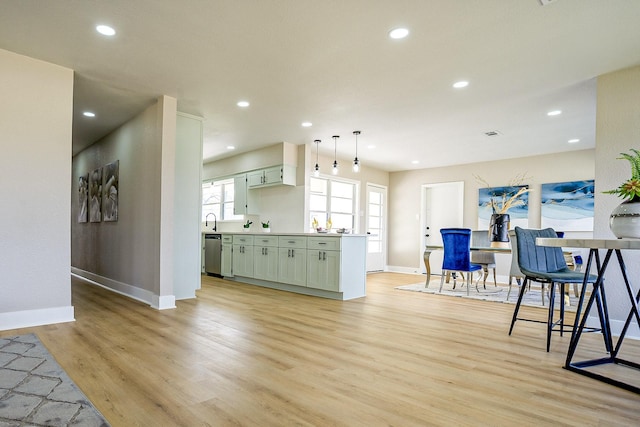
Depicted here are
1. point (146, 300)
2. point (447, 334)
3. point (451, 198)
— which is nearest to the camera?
point (447, 334)

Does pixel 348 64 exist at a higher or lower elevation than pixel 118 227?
higher

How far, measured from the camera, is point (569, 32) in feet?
8.92

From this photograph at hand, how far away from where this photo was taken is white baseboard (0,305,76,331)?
3156 mm

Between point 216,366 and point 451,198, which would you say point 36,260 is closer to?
point 216,366

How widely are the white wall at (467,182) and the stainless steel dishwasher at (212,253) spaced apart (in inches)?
163

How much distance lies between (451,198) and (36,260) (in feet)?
23.8

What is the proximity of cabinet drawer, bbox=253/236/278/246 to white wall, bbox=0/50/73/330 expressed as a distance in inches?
109

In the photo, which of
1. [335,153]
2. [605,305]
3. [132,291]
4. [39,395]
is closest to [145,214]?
[132,291]

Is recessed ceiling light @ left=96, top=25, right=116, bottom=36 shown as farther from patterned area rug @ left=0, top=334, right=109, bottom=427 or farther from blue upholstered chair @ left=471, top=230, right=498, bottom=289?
blue upholstered chair @ left=471, top=230, right=498, bottom=289

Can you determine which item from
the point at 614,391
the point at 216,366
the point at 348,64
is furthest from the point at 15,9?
the point at 614,391

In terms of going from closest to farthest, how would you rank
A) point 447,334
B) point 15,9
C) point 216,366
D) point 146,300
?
point 216,366 < point 15,9 < point 447,334 < point 146,300

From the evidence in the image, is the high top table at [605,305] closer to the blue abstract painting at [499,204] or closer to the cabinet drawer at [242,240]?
the cabinet drawer at [242,240]

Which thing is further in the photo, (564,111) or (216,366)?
(564,111)

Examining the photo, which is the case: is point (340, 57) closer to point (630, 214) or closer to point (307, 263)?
point (630, 214)
